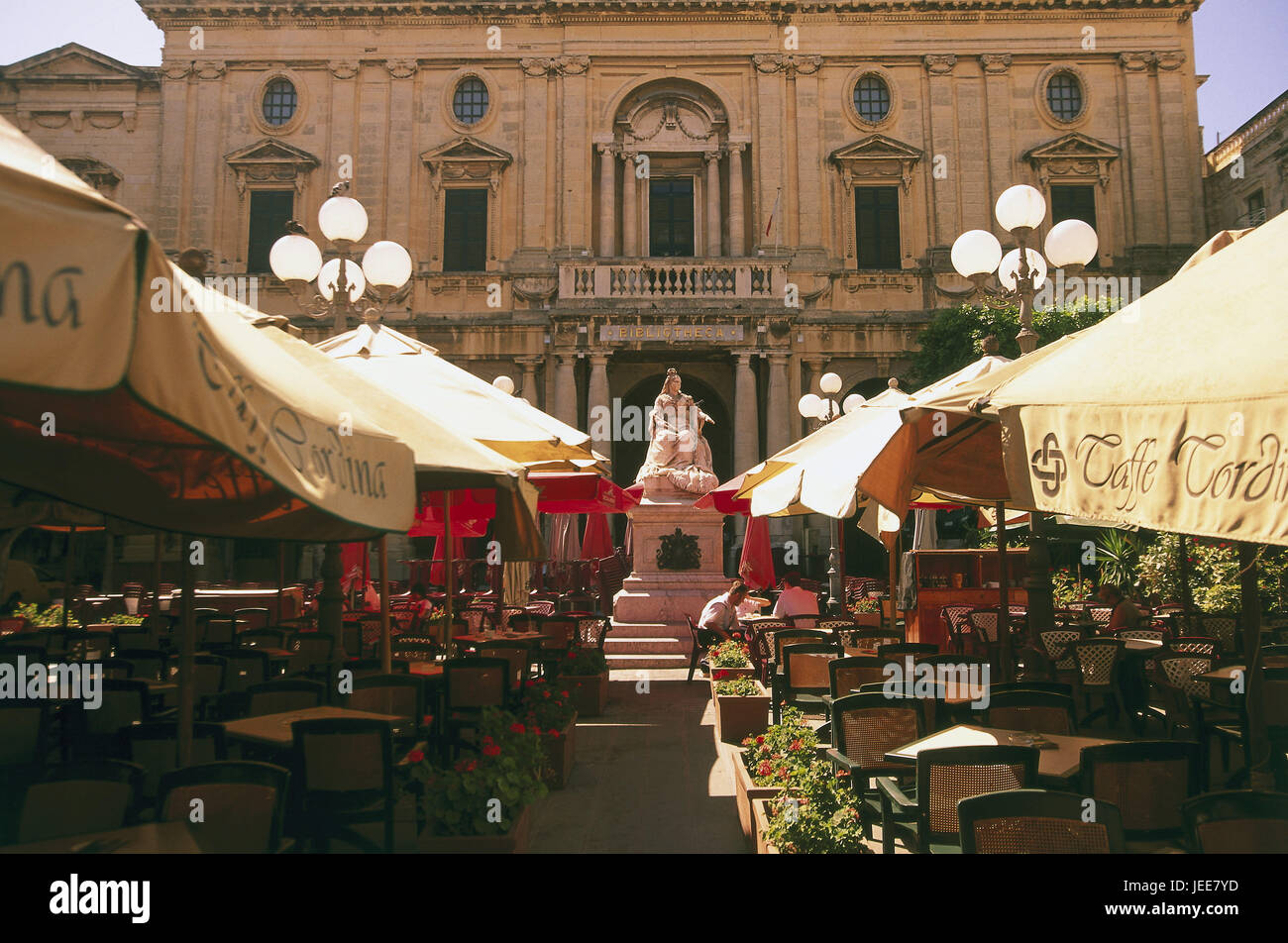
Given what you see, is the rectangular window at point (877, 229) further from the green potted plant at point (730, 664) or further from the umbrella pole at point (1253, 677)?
the umbrella pole at point (1253, 677)

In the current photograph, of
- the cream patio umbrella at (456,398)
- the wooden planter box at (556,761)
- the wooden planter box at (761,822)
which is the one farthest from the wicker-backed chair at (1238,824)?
the cream patio umbrella at (456,398)

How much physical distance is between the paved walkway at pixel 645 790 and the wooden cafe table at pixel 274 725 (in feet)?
4.77

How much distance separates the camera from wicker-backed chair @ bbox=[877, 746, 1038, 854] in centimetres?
401

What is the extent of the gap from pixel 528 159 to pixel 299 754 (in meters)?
25.7

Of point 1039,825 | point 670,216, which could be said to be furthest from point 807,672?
point 670,216

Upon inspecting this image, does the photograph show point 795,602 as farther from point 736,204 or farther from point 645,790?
point 736,204

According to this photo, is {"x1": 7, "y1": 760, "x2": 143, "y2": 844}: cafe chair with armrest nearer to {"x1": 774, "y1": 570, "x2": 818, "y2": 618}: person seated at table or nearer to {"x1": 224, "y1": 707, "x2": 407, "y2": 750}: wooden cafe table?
{"x1": 224, "y1": 707, "x2": 407, "y2": 750}: wooden cafe table

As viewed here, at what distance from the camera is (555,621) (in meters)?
11.8

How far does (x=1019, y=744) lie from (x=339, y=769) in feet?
11.4

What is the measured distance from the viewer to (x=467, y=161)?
27750mm

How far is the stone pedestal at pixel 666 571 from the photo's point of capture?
1503cm
